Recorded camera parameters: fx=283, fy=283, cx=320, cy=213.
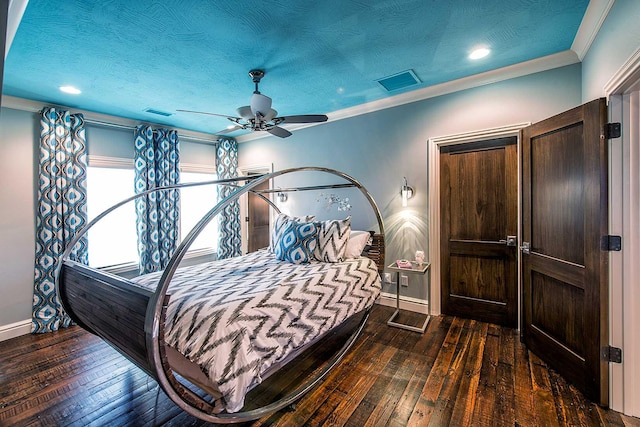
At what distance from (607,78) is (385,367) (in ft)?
8.52

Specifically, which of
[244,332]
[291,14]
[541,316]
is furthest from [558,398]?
[291,14]

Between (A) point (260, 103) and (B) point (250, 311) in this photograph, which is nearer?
(B) point (250, 311)

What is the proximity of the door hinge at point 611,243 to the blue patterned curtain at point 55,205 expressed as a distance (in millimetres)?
4911

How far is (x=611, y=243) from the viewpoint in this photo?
1.80m

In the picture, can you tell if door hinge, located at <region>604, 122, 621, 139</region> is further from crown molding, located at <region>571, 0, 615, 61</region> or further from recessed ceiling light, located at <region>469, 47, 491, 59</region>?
recessed ceiling light, located at <region>469, 47, 491, 59</region>

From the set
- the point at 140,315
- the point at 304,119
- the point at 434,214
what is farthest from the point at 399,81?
the point at 140,315

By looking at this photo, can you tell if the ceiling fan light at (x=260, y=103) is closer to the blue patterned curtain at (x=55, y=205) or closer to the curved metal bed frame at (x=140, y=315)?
the curved metal bed frame at (x=140, y=315)

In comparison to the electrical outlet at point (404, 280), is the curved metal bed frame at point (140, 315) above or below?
above

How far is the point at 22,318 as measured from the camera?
10.1ft

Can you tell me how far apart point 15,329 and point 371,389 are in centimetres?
374

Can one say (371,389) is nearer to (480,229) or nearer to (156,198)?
(480,229)

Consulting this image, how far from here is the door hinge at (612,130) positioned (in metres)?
1.78

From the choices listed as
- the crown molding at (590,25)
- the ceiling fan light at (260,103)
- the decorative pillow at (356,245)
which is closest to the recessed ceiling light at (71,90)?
the ceiling fan light at (260,103)

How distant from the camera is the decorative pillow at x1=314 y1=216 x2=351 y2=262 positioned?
287 centimetres
